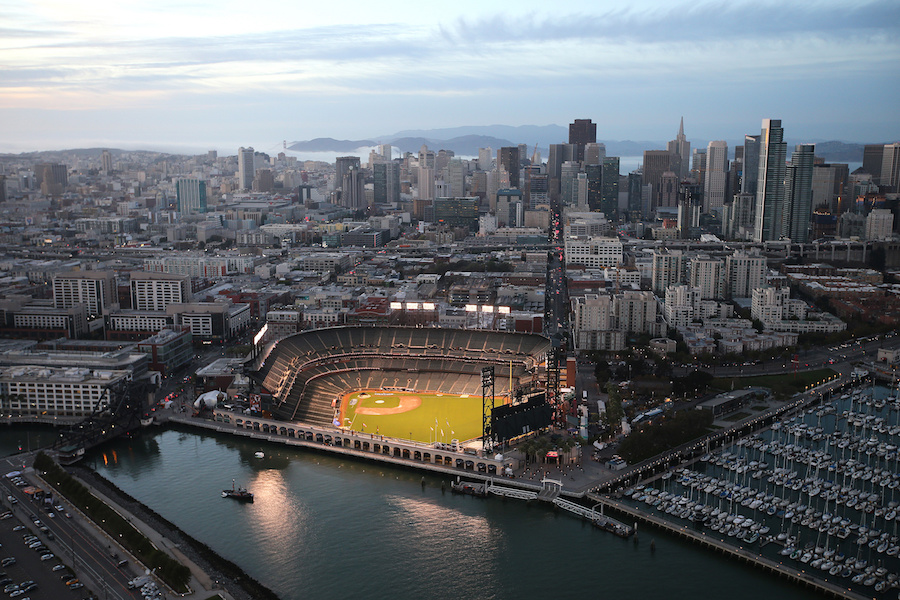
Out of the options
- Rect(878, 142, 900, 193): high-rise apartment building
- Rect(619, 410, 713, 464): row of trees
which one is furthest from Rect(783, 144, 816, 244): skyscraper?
Rect(619, 410, 713, 464): row of trees

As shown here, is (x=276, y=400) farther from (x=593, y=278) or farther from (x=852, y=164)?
(x=852, y=164)

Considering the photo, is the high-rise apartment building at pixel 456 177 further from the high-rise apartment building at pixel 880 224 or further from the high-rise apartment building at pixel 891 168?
the high-rise apartment building at pixel 880 224

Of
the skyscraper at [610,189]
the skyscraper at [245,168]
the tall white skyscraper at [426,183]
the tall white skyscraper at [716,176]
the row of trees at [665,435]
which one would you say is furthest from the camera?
the skyscraper at [245,168]

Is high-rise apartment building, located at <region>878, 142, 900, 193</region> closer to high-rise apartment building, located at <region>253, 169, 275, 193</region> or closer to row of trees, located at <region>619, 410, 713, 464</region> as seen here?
row of trees, located at <region>619, 410, 713, 464</region>

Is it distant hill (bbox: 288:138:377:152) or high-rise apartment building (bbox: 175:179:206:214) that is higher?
distant hill (bbox: 288:138:377:152)

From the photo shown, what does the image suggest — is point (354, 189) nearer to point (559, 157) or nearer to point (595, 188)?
point (595, 188)

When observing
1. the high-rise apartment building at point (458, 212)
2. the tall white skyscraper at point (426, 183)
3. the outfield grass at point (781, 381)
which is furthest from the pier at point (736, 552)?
the tall white skyscraper at point (426, 183)
